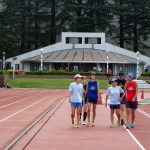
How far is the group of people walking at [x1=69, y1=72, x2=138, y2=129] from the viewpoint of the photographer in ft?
59.0

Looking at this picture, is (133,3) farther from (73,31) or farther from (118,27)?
(73,31)

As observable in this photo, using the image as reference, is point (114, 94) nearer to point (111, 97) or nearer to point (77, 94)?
point (111, 97)

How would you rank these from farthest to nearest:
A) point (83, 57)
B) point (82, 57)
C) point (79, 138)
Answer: point (83, 57), point (82, 57), point (79, 138)

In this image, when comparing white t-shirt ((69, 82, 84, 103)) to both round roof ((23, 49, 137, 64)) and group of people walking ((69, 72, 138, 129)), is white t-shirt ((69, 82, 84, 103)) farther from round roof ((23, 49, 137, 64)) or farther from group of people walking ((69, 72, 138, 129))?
round roof ((23, 49, 137, 64))

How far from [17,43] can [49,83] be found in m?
35.5

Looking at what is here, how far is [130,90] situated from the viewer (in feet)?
59.3

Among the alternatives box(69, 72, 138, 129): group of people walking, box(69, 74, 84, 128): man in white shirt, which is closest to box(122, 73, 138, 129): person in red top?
box(69, 72, 138, 129): group of people walking

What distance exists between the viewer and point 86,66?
81938 millimetres

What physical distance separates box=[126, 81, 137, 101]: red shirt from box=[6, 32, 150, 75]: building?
58847 mm

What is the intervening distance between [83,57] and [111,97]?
61.9 m

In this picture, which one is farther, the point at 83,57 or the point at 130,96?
the point at 83,57

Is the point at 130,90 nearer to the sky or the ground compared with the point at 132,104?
nearer to the sky

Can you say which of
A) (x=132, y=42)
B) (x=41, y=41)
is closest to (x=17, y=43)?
(x=41, y=41)

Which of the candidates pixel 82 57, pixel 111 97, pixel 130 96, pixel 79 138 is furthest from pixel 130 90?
pixel 82 57
